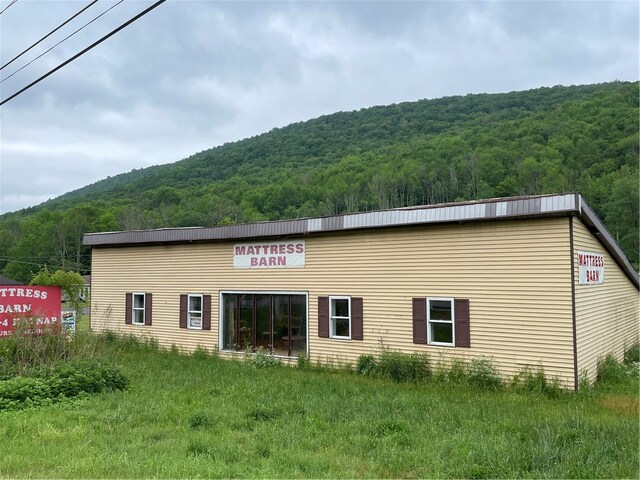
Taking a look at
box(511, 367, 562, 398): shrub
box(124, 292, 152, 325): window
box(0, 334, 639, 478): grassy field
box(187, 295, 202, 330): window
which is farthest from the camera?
box(124, 292, 152, 325): window

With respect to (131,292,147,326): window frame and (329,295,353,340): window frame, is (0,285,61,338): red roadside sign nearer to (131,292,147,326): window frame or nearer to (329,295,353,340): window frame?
(131,292,147,326): window frame

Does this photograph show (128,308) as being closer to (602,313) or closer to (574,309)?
(574,309)

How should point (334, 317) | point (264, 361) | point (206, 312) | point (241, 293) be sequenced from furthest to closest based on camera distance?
point (206, 312), point (241, 293), point (264, 361), point (334, 317)

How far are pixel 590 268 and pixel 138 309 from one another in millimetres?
13864

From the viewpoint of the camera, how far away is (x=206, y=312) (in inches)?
608

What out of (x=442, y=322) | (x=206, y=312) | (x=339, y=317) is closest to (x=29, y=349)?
(x=206, y=312)

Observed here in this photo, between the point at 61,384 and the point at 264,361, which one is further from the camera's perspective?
the point at 264,361

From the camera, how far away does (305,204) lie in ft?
182

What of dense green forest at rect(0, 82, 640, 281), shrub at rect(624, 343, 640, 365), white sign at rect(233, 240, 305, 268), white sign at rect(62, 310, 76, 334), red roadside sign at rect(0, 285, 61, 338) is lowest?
shrub at rect(624, 343, 640, 365)

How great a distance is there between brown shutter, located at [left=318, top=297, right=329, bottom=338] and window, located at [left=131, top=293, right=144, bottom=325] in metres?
7.25

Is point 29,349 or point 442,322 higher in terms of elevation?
point 442,322

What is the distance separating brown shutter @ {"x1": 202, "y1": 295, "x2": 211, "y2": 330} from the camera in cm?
1538

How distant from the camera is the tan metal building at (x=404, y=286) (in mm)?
10297

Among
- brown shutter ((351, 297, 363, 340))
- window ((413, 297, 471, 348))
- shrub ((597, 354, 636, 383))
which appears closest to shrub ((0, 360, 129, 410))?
brown shutter ((351, 297, 363, 340))
